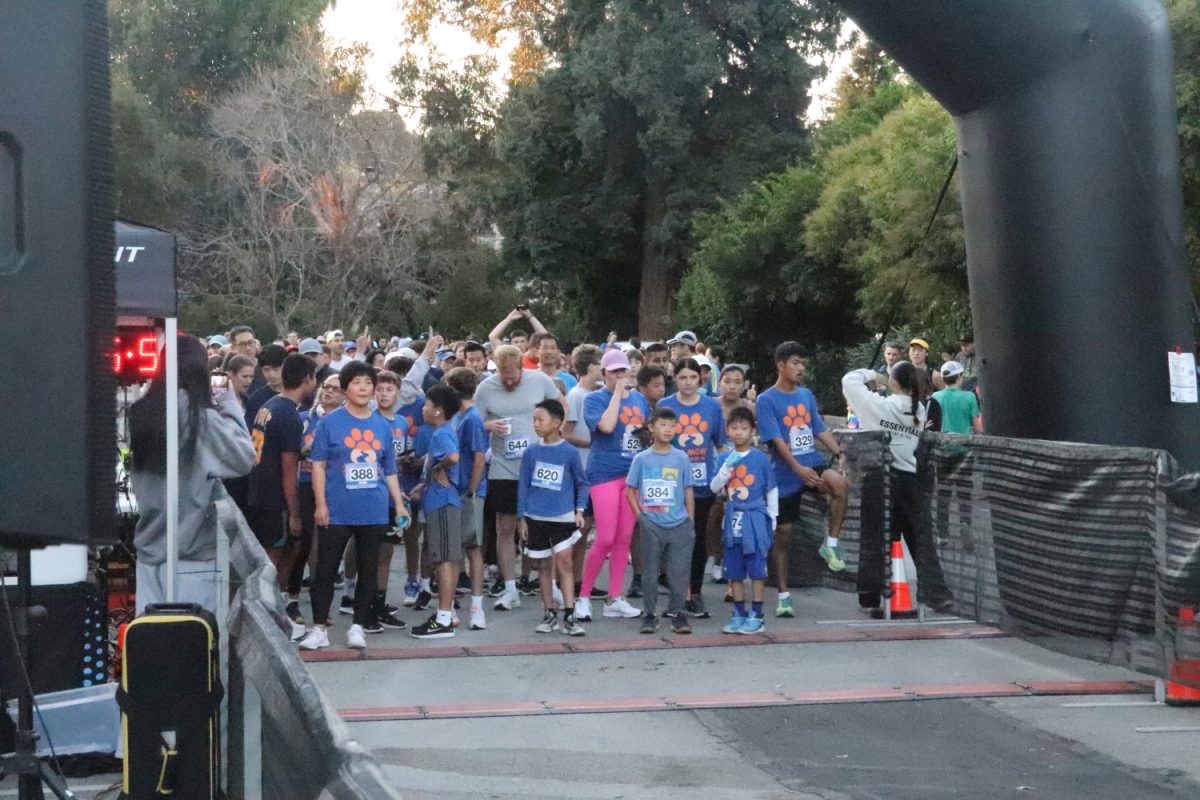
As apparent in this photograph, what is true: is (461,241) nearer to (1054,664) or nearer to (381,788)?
(1054,664)

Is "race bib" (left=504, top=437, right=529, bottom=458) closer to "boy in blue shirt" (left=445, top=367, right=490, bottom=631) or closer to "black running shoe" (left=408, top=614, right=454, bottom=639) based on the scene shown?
"boy in blue shirt" (left=445, top=367, right=490, bottom=631)

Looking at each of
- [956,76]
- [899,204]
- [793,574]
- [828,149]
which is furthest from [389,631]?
[828,149]

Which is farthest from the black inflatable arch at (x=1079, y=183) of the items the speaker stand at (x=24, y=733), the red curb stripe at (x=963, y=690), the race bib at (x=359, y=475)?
the speaker stand at (x=24, y=733)

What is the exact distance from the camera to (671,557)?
10625 mm

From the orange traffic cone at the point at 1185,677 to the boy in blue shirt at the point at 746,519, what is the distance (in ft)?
9.65

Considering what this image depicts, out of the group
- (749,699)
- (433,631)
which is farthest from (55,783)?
(433,631)

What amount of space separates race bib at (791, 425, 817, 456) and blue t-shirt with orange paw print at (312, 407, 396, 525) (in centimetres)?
313

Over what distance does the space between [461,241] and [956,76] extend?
4137cm

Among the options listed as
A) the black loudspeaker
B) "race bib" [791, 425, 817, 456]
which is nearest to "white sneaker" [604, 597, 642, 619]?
"race bib" [791, 425, 817, 456]

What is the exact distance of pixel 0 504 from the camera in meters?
3.21

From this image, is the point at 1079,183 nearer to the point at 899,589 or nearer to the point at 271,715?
the point at 899,589

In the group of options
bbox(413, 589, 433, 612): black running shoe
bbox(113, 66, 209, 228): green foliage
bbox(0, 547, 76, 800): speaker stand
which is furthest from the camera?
bbox(113, 66, 209, 228): green foliage

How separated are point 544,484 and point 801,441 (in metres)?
2.01

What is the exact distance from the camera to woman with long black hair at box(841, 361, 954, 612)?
36.3ft
